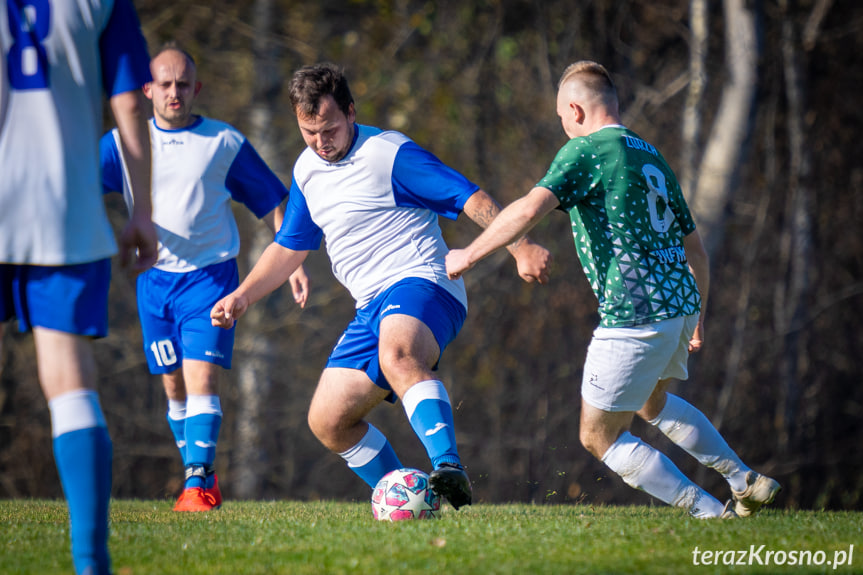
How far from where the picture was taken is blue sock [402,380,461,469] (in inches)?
147

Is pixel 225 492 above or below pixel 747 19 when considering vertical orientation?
below

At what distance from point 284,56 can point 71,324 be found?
32.1 ft

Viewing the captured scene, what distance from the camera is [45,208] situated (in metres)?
2.58

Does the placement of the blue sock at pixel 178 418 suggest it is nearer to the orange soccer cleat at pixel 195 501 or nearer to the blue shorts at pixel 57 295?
the orange soccer cleat at pixel 195 501

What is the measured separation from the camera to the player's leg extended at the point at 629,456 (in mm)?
3797

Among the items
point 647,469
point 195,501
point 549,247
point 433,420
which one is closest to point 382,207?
point 433,420

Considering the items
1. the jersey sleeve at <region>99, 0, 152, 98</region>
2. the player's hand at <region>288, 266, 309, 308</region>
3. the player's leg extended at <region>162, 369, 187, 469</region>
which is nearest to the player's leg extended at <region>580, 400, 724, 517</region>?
the player's hand at <region>288, 266, 309, 308</region>

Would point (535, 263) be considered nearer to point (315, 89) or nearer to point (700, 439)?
point (700, 439)

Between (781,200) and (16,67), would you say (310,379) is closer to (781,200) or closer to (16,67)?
(781,200)

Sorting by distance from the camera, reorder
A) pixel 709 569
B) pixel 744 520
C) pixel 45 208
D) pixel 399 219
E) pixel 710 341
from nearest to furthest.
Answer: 1. pixel 45 208
2. pixel 709 569
3. pixel 744 520
4. pixel 399 219
5. pixel 710 341

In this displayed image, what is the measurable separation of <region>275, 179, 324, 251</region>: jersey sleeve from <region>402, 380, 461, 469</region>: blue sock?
3.91 feet

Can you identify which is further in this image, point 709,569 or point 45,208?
point 709,569

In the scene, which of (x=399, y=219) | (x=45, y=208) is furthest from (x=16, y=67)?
(x=399, y=219)

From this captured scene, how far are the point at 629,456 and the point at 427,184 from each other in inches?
61.0
